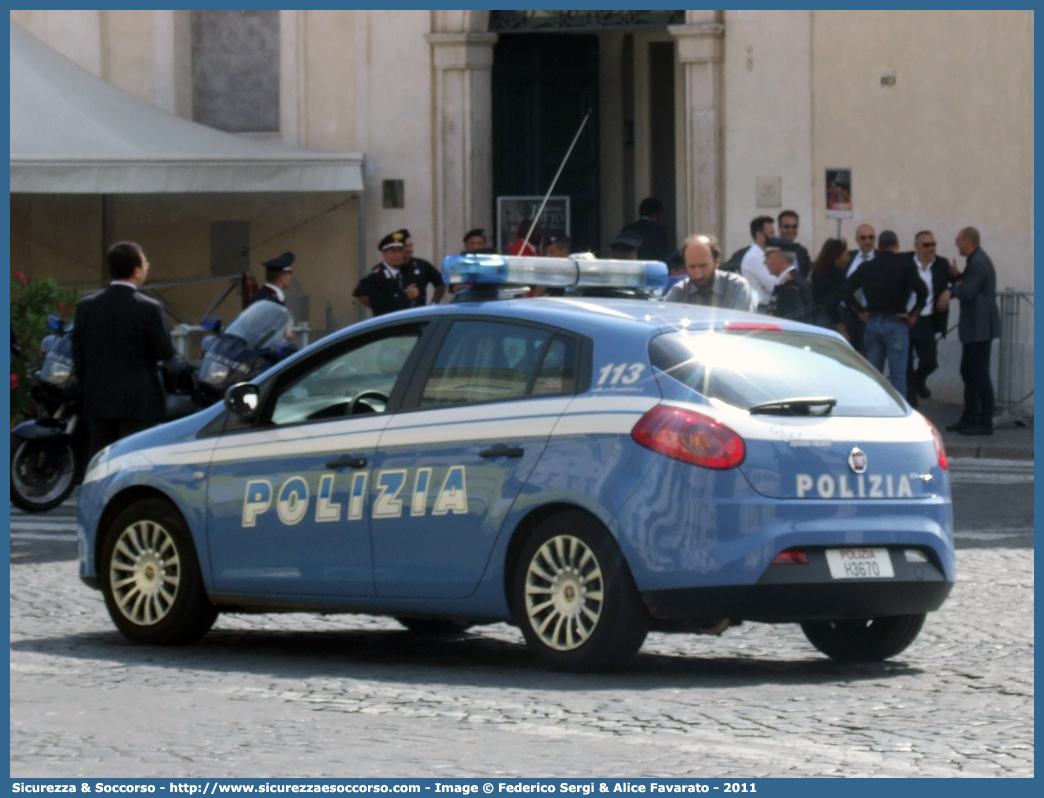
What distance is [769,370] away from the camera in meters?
8.21

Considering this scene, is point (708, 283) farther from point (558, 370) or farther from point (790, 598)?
point (790, 598)

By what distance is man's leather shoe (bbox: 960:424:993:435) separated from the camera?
1978 centimetres

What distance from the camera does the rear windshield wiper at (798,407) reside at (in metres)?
8.01

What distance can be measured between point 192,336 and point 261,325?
9.21 m

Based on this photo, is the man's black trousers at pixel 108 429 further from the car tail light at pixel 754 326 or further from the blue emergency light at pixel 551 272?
the car tail light at pixel 754 326

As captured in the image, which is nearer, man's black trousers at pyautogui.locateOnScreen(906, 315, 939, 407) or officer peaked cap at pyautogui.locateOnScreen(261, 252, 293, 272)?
officer peaked cap at pyautogui.locateOnScreen(261, 252, 293, 272)

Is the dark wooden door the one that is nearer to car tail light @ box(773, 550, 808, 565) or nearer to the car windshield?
the car windshield

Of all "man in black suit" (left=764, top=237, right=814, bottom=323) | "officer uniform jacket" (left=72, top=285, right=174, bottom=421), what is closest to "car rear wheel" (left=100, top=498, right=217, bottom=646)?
"officer uniform jacket" (left=72, top=285, right=174, bottom=421)

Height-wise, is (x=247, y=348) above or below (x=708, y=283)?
below

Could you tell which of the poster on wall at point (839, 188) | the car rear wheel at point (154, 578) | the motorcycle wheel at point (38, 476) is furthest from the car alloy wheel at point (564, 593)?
the poster on wall at point (839, 188)

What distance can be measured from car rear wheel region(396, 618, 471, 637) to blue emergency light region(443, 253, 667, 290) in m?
1.66

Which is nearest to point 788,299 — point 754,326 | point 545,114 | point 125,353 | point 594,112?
point 125,353

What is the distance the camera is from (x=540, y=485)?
815cm

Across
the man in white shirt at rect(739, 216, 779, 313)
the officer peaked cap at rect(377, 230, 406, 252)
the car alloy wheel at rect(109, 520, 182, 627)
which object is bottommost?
the car alloy wheel at rect(109, 520, 182, 627)
